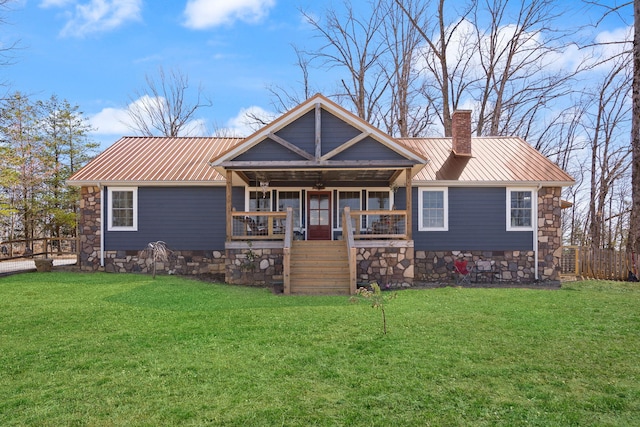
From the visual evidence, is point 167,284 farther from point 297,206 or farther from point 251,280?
point 297,206

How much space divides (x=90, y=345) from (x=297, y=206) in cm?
950

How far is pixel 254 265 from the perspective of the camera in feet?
39.0

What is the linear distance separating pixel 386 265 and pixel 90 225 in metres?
9.83

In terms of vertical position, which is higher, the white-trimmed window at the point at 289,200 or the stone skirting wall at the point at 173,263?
the white-trimmed window at the point at 289,200

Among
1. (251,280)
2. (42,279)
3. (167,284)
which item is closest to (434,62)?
(251,280)

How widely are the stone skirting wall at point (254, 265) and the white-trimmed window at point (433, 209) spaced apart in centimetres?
510

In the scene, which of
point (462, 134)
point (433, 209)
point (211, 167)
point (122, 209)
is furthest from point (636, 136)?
point (122, 209)

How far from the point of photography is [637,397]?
405cm

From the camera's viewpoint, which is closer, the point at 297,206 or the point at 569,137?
the point at 297,206

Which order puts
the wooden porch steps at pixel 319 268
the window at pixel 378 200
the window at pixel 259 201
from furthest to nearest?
1. the window at pixel 378 200
2. the window at pixel 259 201
3. the wooden porch steps at pixel 319 268

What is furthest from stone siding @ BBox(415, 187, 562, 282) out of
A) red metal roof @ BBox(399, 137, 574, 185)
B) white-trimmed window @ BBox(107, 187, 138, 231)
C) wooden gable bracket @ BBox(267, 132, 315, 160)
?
white-trimmed window @ BBox(107, 187, 138, 231)

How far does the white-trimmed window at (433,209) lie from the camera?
13906 millimetres

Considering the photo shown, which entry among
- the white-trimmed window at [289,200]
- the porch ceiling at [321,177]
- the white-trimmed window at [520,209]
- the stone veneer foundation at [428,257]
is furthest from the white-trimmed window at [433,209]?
the white-trimmed window at [289,200]

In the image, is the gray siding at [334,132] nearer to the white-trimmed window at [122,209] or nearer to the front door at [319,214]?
the front door at [319,214]
